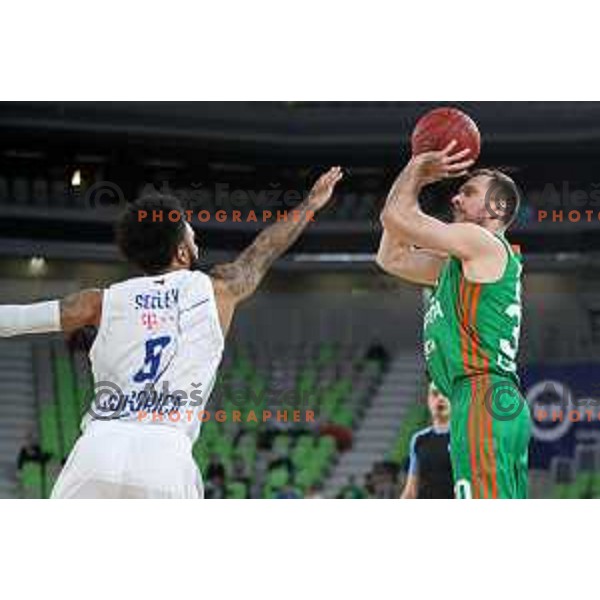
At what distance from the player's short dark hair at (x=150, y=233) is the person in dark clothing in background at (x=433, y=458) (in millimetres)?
1581

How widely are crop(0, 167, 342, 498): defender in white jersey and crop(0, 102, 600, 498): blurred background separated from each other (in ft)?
0.28

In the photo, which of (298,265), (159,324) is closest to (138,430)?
(159,324)

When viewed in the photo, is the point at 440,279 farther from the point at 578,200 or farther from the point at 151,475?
the point at 151,475

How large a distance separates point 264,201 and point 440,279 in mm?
1077

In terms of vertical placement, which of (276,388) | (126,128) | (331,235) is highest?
(126,128)

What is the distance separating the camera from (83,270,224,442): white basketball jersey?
8977 mm

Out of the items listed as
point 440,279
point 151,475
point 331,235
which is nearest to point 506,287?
point 440,279

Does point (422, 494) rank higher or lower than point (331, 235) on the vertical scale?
lower

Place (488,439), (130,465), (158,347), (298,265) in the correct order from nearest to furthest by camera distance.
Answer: (130,465)
(488,439)
(158,347)
(298,265)

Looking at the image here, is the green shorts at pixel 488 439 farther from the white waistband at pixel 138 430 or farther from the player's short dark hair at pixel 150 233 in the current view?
the player's short dark hair at pixel 150 233

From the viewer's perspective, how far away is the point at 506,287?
8.95m

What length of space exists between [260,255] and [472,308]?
1230 millimetres

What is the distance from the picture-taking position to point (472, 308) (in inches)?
347

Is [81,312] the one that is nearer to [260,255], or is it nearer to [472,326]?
[260,255]
